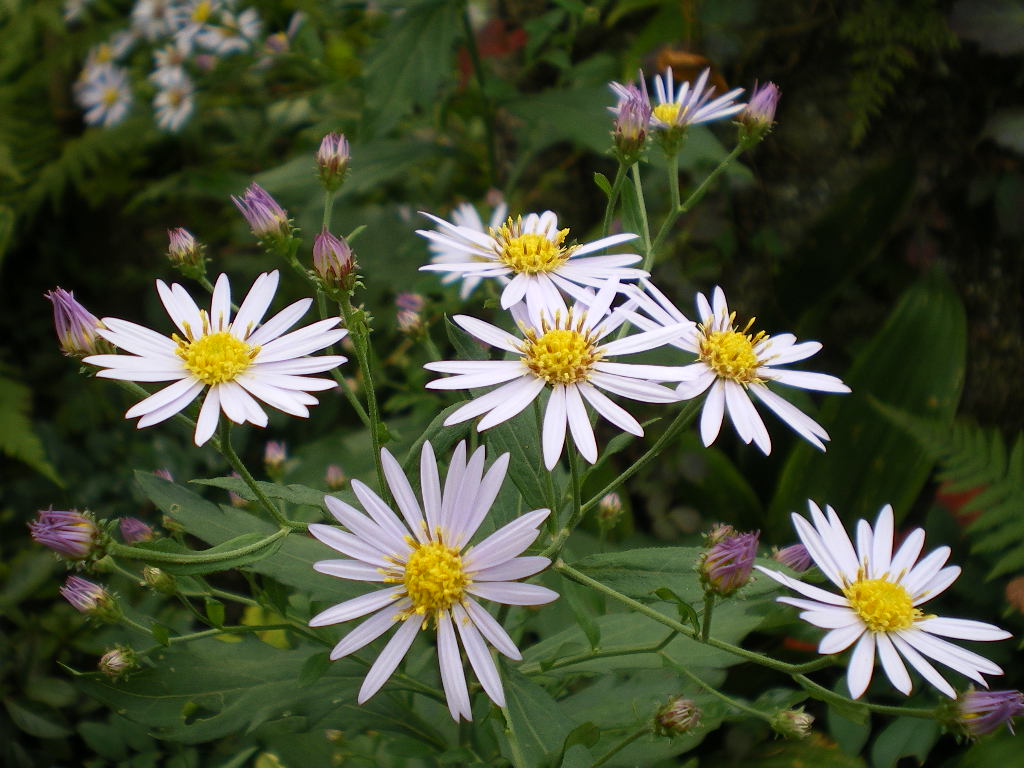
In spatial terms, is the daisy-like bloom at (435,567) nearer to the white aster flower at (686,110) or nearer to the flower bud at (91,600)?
the flower bud at (91,600)

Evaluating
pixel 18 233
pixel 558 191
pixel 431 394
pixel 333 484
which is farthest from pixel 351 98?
pixel 333 484

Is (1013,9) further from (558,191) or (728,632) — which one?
(728,632)

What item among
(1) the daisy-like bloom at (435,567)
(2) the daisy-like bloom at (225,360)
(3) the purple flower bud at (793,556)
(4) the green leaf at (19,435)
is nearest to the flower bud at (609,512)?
(3) the purple flower bud at (793,556)

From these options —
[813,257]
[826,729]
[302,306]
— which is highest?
[813,257]

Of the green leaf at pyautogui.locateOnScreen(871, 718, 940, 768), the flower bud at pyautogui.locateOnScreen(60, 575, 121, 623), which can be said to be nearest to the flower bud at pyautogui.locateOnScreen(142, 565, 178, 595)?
the flower bud at pyautogui.locateOnScreen(60, 575, 121, 623)

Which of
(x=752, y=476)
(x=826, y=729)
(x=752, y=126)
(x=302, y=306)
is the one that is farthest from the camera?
(x=752, y=476)

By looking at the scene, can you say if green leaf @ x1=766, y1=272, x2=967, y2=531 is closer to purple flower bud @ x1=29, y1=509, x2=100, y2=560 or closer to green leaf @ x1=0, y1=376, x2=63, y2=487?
purple flower bud @ x1=29, y1=509, x2=100, y2=560
